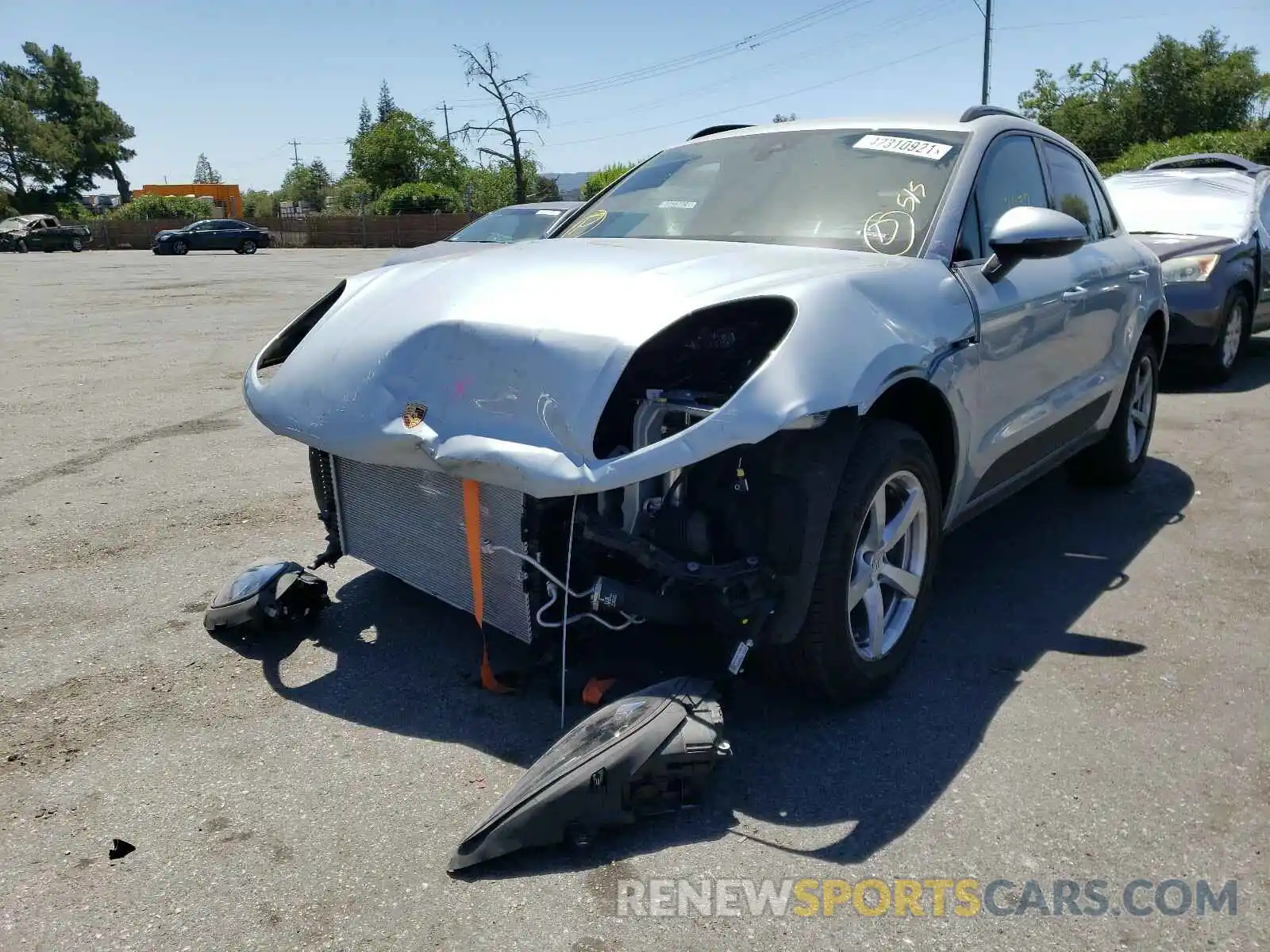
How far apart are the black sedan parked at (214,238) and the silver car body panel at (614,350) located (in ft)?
141

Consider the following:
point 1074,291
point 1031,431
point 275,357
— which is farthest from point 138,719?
point 1074,291

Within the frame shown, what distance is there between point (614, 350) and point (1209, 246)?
296 inches

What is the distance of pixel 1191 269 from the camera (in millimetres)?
8211

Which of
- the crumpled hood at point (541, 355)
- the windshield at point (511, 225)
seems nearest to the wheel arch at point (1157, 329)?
the crumpled hood at point (541, 355)

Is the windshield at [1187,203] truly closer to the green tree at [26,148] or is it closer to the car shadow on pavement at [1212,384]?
the car shadow on pavement at [1212,384]

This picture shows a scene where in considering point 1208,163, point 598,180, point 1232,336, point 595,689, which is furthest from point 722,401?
point 598,180

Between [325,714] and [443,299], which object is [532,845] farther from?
[443,299]

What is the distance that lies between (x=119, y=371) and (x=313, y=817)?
312 inches

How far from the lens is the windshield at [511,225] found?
38.3 ft

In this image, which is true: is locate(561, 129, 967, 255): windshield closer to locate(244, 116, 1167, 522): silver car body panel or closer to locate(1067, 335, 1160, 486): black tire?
locate(244, 116, 1167, 522): silver car body panel

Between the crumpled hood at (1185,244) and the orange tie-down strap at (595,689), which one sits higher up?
the crumpled hood at (1185,244)

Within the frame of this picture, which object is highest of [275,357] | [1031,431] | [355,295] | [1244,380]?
[355,295]

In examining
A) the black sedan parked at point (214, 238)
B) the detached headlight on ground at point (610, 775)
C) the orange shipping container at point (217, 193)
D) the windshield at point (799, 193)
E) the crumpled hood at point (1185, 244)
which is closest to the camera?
the detached headlight on ground at point (610, 775)

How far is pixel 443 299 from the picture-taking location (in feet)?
10.3
